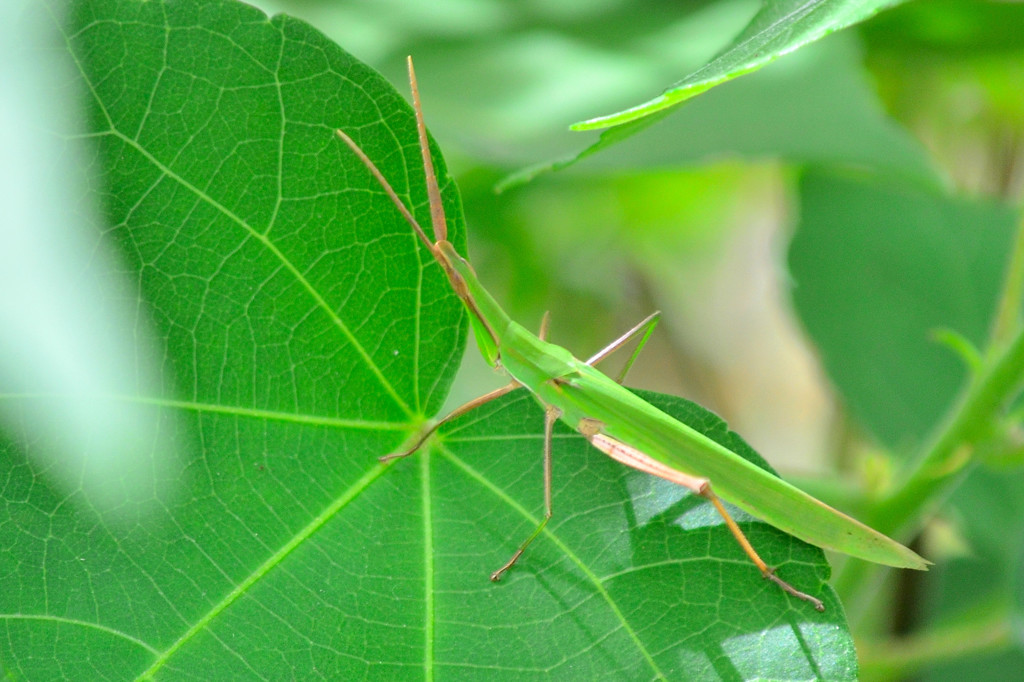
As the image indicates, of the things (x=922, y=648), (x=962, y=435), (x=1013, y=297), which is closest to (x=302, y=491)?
(x=962, y=435)

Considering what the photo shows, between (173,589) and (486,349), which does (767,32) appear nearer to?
(486,349)

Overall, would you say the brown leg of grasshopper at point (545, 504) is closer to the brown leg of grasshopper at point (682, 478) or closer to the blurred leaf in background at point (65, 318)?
the brown leg of grasshopper at point (682, 478)

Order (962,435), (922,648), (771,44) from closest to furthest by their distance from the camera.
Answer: (771,44) → (962,435) → (922,648)

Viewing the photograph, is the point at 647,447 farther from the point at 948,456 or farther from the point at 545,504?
the point at 948,456

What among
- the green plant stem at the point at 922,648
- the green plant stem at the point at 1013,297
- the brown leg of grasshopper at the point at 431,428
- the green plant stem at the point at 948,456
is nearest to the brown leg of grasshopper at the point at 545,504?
the brown leg of grasshopper at the point at 431,428

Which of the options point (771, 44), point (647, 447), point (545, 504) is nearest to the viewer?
point (771, 44)

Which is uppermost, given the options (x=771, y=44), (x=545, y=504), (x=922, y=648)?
(x=771, y=44)
